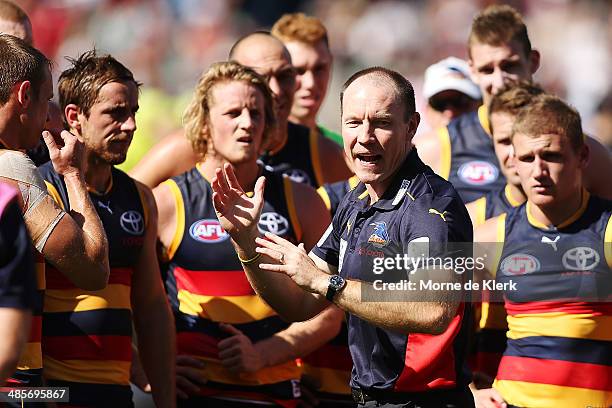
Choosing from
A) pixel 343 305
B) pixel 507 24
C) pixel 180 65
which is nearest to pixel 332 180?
pixel 507 24

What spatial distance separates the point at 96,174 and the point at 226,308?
102 centimetres

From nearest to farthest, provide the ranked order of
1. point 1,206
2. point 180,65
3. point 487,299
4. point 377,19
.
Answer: point 1,206
point 487,299
point 180,65
point 377,19

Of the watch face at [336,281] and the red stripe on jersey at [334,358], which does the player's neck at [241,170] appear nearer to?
the red stripe on jersey at [334,358]

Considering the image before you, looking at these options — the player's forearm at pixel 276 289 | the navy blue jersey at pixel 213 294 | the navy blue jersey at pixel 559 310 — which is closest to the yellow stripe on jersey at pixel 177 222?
the navy blue jersey at pixel 213 294

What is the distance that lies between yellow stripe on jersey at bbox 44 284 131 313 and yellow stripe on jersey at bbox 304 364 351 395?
1.60 m

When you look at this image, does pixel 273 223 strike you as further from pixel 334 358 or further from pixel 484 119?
pixel 484 119

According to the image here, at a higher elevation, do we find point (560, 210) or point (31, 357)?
point (560, 210)

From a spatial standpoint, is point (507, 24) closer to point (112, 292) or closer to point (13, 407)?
point (112, 292)

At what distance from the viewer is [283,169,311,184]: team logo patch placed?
24.1 feet

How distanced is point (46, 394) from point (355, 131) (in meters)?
1.80

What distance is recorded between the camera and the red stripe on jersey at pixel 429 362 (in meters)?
5.00

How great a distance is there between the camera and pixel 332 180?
7.50 meters

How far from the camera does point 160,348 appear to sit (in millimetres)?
6027

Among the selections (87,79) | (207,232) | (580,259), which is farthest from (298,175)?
(580,259)
